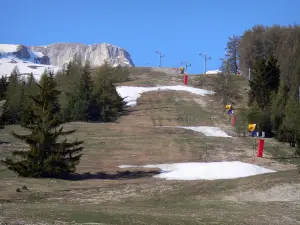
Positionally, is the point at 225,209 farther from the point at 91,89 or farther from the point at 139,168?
the point at 91,89

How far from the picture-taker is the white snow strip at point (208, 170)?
2770 cm

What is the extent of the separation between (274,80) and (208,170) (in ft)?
92.4

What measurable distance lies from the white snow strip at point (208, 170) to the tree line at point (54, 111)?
5.76 meters

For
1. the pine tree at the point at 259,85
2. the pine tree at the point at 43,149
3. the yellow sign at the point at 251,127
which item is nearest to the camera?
the pine tree at the point at 43,149

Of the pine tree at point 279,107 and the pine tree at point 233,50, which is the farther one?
the pine tree at point 233,50

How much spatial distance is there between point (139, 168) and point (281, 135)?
18121 mm

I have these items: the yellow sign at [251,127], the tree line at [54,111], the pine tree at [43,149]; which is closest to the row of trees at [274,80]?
the yellow sign at [251,127]

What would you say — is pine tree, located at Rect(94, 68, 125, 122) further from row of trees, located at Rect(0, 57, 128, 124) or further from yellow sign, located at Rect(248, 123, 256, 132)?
yellow sign, located at Rect(248, 123, 256, 132)

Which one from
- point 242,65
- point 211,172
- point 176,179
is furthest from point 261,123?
point 242,65

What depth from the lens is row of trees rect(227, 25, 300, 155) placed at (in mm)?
39531

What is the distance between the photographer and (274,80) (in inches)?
2125

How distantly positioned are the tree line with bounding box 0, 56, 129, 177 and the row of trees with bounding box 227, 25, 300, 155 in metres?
12.8

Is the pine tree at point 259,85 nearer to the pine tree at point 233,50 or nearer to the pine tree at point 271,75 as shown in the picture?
the pine tree at point 271,75

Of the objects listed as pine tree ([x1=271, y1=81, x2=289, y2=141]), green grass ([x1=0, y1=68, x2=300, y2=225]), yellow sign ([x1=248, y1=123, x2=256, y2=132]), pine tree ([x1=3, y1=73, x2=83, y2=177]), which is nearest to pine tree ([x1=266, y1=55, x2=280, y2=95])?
pine tree ([x1=271, y1=81, x2=289, y2=141])
